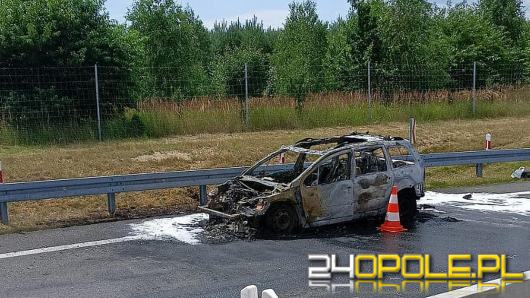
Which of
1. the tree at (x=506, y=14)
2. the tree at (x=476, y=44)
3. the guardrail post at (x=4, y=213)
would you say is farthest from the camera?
the tree at (x=506, y=14)

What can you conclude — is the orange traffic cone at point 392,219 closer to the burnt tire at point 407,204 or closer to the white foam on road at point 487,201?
the burnt tire at point 407,204

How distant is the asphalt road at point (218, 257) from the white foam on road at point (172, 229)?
0.27m

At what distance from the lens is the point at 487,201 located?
12.7 m

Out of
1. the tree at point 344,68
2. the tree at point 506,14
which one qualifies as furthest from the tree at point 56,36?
the tree at point 506,14

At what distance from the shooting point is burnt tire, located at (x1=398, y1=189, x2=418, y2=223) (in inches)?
427

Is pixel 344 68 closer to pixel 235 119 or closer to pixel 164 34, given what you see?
pixel 164 34

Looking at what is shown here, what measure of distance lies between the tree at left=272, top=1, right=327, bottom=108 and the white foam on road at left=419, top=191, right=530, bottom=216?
976 centimetres

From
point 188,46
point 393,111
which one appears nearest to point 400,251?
point 393,111

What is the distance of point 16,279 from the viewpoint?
7.49 m

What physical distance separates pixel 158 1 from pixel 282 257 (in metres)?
20.0

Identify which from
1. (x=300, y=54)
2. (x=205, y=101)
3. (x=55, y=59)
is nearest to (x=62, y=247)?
(x=55, y=59)

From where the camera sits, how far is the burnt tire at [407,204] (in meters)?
10.8

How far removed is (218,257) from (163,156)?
329 inches

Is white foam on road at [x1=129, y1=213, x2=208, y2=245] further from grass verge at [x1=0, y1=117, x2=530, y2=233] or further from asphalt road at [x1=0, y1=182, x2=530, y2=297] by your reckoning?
grass verge at [x1=0, y1=117, x2=530, y2=233]
